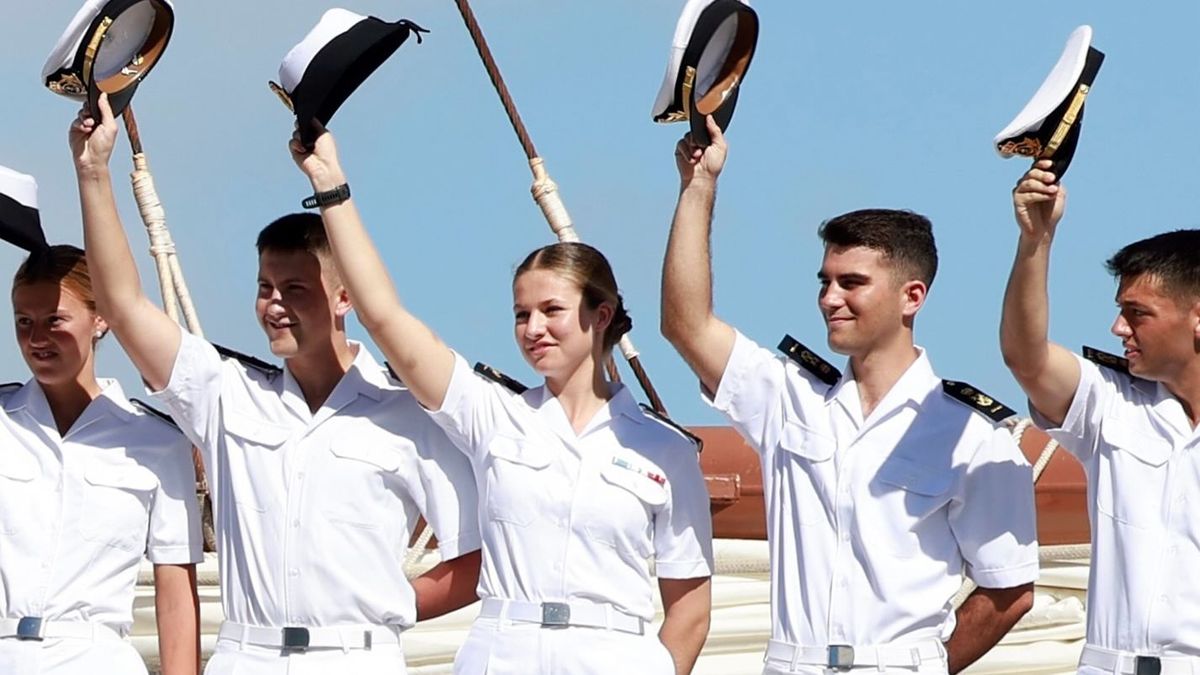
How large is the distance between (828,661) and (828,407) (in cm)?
57

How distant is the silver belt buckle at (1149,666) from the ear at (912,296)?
88cm

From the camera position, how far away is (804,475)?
4.70 m

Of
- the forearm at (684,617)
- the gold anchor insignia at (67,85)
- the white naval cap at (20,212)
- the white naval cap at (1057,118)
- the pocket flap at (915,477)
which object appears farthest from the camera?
the white naval cap at (20,212)

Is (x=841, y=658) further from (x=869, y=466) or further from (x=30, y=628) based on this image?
(x=30, y=628)

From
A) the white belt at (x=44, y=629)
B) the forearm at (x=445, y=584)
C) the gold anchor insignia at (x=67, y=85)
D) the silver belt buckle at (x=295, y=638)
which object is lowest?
the silver belt buckle at (x=295, y=638)

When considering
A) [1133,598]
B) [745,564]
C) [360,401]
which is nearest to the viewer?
[1133,598]

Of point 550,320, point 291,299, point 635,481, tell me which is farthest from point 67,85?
point 635,481

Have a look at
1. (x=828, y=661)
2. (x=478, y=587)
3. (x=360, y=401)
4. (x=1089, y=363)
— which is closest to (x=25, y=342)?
(x=360, y=401)

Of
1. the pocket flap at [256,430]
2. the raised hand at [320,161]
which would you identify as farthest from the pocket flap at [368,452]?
the raised hand at [320,161]

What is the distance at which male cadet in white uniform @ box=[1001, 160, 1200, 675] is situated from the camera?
4.51 metres

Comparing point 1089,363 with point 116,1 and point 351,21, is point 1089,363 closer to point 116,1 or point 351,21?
point 351,21

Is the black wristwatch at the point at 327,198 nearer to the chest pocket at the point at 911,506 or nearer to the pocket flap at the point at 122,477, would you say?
the pocket flap at the point at 122,477

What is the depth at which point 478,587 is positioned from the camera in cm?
478

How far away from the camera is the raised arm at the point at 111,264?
15.0 feet
